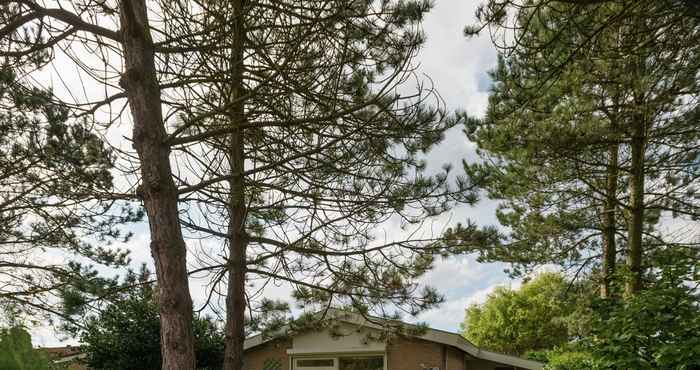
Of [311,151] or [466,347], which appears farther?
[466,347]

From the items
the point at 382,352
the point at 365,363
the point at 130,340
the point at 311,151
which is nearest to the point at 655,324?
the point at 311,151

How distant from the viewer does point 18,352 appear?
970 mm

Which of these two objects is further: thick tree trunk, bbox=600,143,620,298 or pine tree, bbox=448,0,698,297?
thick tree trunk, bbox=600,143,620,298

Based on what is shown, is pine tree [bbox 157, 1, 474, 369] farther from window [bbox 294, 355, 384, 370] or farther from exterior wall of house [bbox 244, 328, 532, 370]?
window [bbox 294, 355, 384, 370]

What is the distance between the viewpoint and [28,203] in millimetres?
8242

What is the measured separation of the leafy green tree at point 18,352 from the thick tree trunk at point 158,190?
10.8 feet

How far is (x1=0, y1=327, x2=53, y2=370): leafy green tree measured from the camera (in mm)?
952

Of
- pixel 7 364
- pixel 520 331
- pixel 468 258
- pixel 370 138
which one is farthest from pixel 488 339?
pixel 7 364

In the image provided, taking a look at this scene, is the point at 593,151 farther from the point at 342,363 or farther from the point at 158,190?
the point at 342,363

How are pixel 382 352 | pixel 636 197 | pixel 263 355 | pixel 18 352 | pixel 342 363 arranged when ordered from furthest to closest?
1. pixel 263 355
2. pixel 342 363
3. pixel 382 352
4. pixel 636 197
5. pixel 18 352

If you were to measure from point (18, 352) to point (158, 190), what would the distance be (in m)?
3.49

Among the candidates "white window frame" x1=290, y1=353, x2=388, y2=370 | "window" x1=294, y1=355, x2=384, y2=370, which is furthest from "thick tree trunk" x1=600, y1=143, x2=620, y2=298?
"window" x1=294, y1=355, x2=384, y2=370

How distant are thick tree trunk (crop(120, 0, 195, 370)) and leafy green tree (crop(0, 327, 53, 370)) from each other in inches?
130

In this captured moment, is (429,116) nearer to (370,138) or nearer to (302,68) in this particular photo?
(370,138)
